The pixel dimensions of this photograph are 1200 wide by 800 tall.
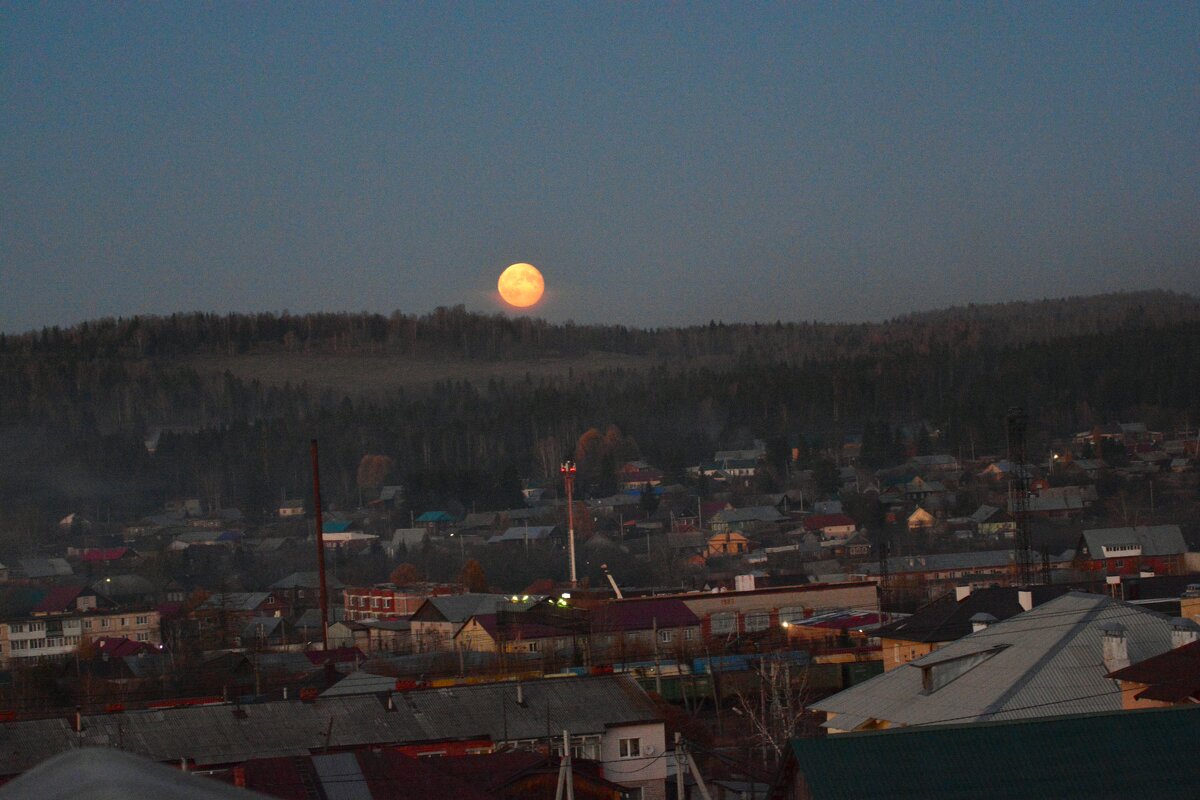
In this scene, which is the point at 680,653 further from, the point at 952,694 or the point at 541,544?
the point at 541,544

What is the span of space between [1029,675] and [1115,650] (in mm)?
841

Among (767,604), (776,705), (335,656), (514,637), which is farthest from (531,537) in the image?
(776,705)

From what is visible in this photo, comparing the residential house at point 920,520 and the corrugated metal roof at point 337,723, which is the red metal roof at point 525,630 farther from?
the residential house at point 920,520

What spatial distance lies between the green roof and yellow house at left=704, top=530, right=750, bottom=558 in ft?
177

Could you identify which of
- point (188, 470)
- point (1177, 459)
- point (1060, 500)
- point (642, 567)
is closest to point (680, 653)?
point (642, 567)

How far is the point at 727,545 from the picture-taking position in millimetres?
64875

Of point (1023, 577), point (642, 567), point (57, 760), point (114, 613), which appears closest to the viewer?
point (57, 760)

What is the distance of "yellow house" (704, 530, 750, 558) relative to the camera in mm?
63678

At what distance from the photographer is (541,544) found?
64.8 m

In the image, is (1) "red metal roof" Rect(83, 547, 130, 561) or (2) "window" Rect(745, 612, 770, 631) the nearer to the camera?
(2) "window" Rect(745, 612, 770, 631)

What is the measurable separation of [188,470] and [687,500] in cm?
3685

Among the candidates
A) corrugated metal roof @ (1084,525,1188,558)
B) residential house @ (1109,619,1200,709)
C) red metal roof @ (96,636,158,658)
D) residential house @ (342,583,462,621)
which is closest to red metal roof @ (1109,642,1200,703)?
residential house @ (1109,619,1200,709)

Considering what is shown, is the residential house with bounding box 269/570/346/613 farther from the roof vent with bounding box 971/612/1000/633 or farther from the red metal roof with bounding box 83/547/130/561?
the roof vent with bounding box 971/612/1000/633

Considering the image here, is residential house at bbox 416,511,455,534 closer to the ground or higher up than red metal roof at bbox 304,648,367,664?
closer to the ground
